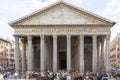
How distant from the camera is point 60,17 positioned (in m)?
49.6

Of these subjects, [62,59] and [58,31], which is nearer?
[58,31]

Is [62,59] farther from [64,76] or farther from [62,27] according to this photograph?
[64,76]

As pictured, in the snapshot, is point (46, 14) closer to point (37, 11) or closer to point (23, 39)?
point (37, 11)

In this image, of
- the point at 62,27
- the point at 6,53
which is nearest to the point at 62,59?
the point at 62,27

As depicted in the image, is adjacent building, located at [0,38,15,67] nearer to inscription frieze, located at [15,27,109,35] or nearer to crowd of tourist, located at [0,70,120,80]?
inscription frieze, located at [15,27,109,35]

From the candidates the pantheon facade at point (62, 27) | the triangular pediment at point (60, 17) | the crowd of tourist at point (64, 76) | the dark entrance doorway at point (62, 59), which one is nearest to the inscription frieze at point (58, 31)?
the pantheon facade at point (62, 27)

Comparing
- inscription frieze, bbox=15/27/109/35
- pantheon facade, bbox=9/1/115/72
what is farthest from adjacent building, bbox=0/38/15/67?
pantheon facade, bbox=9/1/115/72

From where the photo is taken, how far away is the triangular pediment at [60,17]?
161ft

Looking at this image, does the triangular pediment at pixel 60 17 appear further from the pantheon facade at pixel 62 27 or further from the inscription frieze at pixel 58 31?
the inscription frieze at pixel 58 31

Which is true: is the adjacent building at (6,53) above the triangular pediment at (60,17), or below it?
below

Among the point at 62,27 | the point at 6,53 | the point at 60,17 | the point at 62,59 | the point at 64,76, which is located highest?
the point at 60,17

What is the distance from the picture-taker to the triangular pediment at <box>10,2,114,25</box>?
4916 cm

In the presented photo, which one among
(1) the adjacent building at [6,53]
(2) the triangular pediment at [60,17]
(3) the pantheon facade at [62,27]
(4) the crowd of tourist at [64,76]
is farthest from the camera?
(1) the adjacent building at [6,53]

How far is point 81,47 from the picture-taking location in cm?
4925
